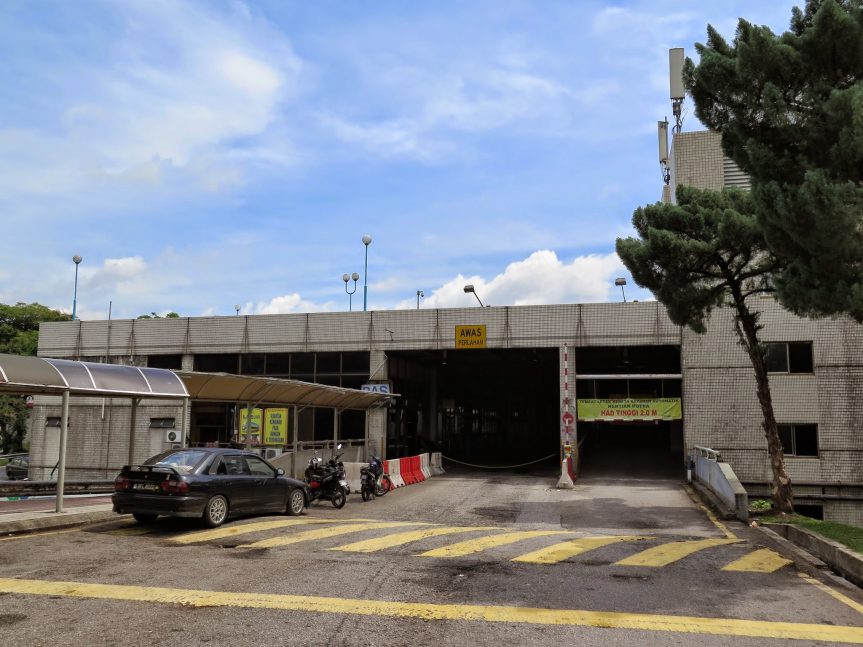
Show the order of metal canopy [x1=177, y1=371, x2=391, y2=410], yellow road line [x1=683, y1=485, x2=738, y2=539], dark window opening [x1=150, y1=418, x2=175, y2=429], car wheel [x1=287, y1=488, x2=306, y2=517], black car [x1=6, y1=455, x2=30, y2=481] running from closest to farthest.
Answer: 1. yellow road line [x1=683, y1=485, x2=738, y2=539]
2. car wheel [x1=287, y1=488, x2=306, y2=517]
3. metal canopy [x1=177, y1=371, x2=391, y2=410]
4. dark window opening [x1=150, y1=418, x2=175, y2=429]
5. black car [x1=6, y1=455, x2=30, y2=481]

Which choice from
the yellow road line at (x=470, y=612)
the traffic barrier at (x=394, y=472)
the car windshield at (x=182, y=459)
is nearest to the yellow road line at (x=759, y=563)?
the yellow road line at (x=470, y=612)

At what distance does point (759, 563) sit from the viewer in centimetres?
997

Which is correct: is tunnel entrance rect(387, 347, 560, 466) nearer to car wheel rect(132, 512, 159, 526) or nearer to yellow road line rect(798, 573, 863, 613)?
car wheel rect(132, 512, 159, 526)

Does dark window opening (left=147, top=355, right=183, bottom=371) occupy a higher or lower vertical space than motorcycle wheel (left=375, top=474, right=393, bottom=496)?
higher

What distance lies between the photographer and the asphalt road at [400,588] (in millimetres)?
6109

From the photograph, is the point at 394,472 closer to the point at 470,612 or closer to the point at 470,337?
the point at 470,337

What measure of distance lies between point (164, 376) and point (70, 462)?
19218 mm

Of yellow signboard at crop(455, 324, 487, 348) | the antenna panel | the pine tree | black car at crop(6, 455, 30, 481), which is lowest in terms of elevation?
black car at crop(6, 455, 30, 481)

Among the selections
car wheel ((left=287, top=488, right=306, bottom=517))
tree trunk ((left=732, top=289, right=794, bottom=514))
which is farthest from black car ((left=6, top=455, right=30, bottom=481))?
tree trunk ((left=732, top=289, right=794, bottom=514))

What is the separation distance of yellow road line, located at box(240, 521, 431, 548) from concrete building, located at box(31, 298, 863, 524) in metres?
6.87

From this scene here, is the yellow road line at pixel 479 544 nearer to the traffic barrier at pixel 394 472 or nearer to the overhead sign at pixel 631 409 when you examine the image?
the traffic barrier at pixel 394 472

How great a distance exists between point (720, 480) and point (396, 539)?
10.2 metres

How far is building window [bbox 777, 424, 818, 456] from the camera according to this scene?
23438 mm

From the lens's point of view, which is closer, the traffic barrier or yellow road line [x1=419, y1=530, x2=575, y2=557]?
yellow road line [x1=419, y1=530, x2=575, y2=557]
